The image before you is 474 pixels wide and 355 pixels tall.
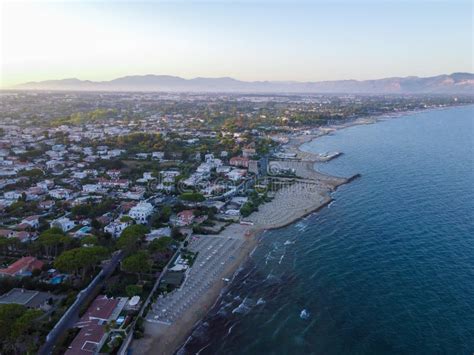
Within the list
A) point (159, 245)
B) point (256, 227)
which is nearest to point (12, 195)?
point (159, 245)

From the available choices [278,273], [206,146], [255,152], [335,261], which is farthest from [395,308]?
[206,146]

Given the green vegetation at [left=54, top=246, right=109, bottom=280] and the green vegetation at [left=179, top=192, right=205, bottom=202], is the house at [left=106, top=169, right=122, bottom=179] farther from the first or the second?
the green vegetation at [left=54, top=246, right=109, bottom=280]

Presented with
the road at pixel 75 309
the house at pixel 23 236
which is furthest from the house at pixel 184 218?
the house at pixel 23 236

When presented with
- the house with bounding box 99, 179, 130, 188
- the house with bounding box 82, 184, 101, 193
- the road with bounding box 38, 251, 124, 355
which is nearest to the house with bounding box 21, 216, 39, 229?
the house with bounding box 82, 184, 101, 193

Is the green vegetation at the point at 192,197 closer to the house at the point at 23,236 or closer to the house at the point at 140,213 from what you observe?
the house at the point at 140,213

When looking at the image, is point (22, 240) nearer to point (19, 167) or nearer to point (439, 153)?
point (19, 167)

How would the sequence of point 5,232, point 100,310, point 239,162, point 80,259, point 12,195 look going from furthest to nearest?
point 239,162 → point 12,195 → point 5,232 → point 80,259 → point 100,310

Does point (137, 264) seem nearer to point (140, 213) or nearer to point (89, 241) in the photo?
point (89, 241)
